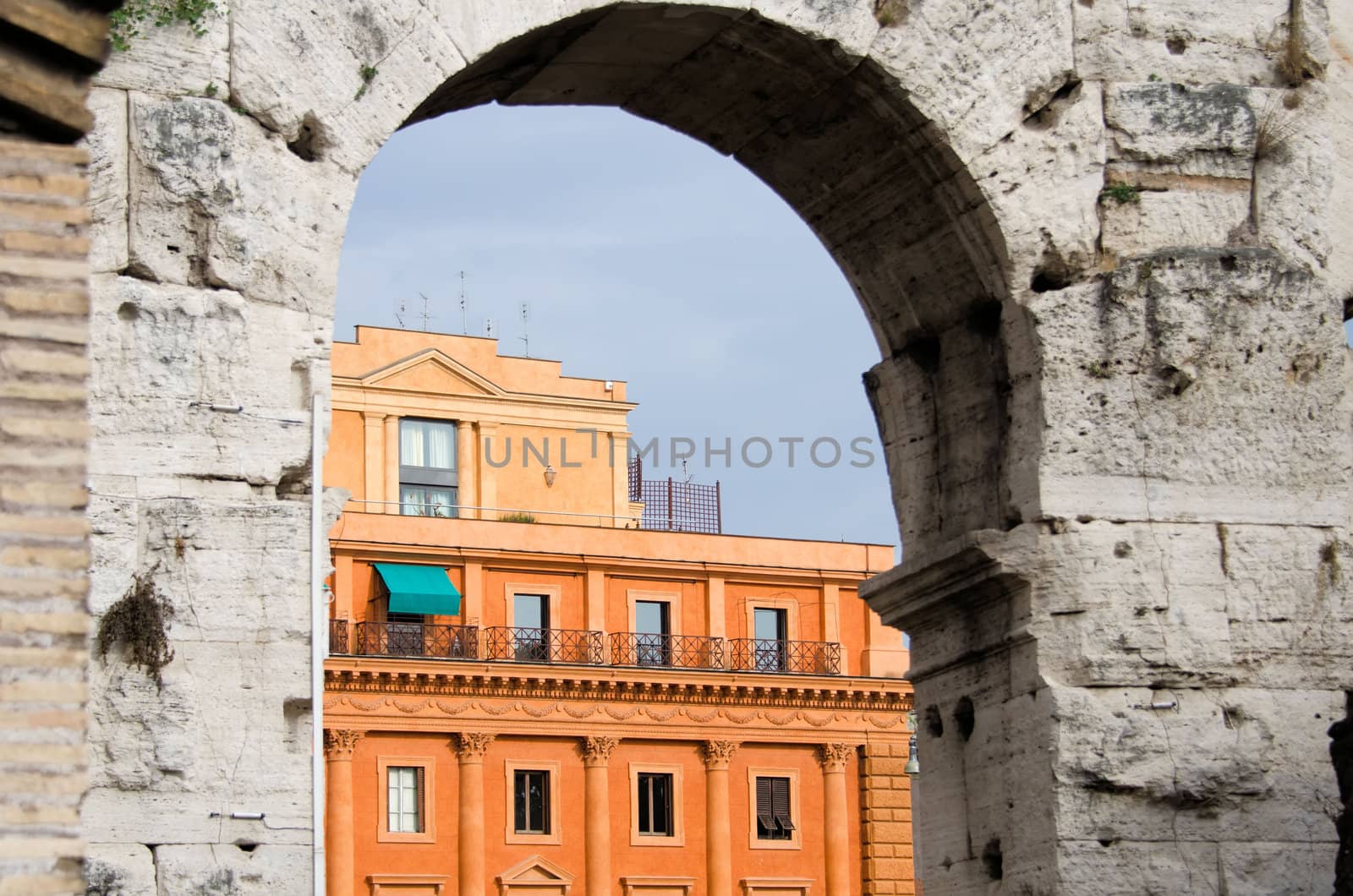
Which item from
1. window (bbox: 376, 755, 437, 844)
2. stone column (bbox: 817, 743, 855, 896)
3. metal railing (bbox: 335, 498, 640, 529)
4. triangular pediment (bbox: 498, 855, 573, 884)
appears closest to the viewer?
window (bbox: 376, 755, 437, 844)

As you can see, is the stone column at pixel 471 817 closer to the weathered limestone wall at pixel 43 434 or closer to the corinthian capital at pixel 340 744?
the corinthian capital at pixel 340 744

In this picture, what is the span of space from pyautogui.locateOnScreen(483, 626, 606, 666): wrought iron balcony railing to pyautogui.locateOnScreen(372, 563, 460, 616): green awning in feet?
2.74

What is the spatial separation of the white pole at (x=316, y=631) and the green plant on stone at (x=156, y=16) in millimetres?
1298

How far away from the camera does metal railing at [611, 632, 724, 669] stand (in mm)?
36250

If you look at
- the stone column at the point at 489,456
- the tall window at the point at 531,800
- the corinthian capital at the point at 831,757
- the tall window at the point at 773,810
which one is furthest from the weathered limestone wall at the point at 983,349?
the stone column at the point at 489,456

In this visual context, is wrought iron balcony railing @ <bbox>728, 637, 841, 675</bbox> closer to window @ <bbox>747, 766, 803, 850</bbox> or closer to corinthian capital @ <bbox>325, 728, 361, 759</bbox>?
window @ <bbox>747, 766, 803, 850</bbox>

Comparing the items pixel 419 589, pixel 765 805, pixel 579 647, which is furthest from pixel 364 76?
pixel 765 805

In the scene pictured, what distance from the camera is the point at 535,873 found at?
1387 inches

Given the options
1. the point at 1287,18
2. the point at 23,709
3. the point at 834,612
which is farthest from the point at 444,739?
the point at 23,709

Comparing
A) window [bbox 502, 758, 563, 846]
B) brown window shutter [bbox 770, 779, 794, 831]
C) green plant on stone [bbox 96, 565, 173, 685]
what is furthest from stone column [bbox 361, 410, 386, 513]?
green plant on stone [bbox 96, 565, 173, 685]

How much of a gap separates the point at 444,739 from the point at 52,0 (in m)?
31.8

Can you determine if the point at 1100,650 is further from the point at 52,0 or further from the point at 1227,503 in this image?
the point at 52,0

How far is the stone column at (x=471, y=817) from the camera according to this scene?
34.7 m

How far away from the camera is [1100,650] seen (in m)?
8.14
